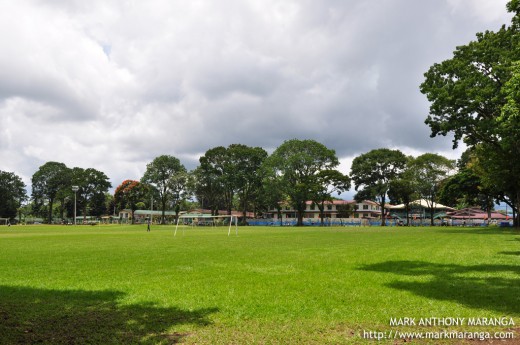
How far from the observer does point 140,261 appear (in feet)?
58.7

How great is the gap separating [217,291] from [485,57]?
37295 millimetres

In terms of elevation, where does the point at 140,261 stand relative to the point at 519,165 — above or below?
below

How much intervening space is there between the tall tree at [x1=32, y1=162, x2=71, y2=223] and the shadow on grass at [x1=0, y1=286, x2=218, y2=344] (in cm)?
14326

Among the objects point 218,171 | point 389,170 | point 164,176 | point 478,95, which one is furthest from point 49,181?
point 478,95

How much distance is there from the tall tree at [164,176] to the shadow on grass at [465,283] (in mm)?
94642

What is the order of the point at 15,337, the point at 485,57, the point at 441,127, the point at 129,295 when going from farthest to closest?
1. the point at 441,127
2. the point at 485,57
3. the point at 129,295
4. the point at 15,337

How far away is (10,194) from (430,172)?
13739 centimetres

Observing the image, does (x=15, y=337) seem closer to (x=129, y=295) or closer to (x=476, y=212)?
(x=129, y=295)

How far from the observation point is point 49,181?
454 ft

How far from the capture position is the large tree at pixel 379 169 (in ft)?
317

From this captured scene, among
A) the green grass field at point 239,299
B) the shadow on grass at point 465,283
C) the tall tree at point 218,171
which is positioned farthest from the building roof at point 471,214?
the green grass field at point 239,299

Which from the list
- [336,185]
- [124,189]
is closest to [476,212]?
[336,185]

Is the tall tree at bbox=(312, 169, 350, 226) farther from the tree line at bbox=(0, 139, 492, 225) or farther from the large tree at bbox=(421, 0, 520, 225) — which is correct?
the large tree at bbox=(421, 0, 520, 225)

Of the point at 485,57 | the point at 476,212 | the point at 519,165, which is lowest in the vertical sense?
the point at 476,212
